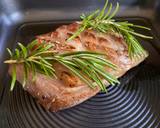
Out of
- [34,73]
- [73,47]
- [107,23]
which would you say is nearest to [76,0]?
[107,23]

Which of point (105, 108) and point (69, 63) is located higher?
point (69, 63)

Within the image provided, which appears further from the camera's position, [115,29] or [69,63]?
[115,29]

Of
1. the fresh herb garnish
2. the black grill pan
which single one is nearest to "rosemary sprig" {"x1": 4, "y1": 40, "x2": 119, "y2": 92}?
the fresh herb garnish

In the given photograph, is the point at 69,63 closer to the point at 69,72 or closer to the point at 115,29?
the point at 69,72

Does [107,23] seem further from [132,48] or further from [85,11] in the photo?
[85,11]

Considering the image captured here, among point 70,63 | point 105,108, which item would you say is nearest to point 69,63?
point 70,63

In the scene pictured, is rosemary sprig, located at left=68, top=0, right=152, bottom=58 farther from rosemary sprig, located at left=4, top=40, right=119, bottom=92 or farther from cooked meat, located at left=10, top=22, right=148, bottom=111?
rosemary sprig, located at left=4, top=40, right=119, bottom=92
